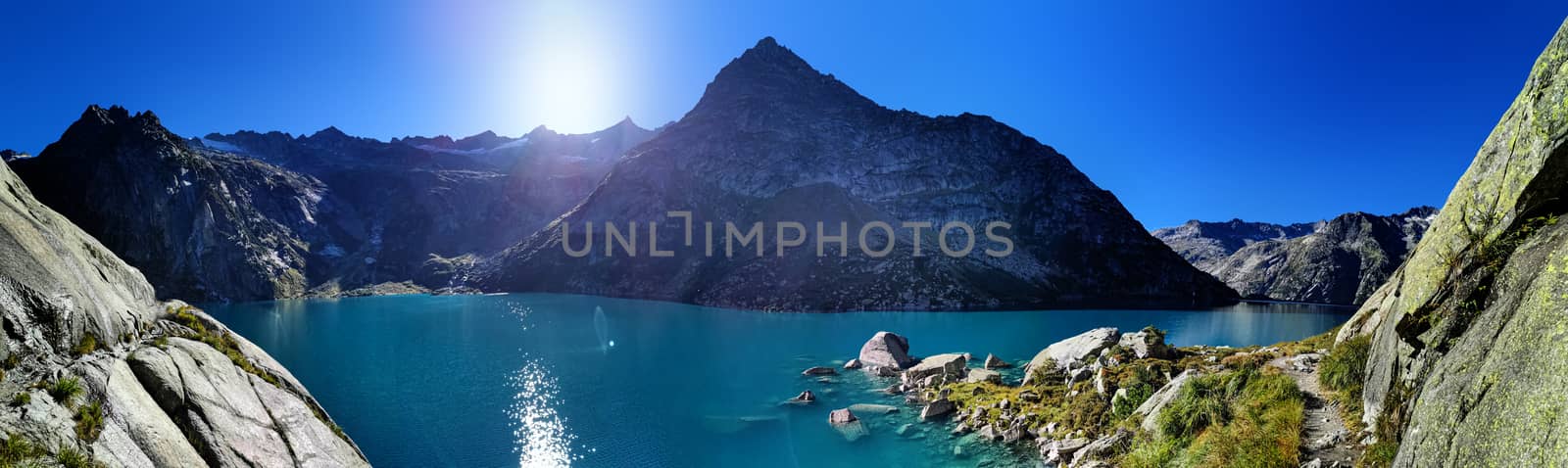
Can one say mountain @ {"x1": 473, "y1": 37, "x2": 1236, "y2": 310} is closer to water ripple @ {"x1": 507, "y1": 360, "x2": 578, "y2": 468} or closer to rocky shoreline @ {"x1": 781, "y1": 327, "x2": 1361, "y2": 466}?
water ripple @ {"x1": 507, "y1": 360, "x2": 578, "y2": 468}

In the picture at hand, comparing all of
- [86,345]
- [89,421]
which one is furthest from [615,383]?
[89,421]

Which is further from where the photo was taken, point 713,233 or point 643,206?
point 643,206

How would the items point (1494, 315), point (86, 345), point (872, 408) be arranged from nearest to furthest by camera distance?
1. point (1494, 315)
2. point (86, 345)
3. point (872, 408)

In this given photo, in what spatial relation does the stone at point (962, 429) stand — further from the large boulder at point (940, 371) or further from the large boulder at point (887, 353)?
the large boulder at point (887, 353)

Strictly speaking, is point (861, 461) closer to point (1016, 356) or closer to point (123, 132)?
point (1016, 356)

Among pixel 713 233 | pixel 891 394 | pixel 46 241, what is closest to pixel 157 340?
pixel 46 241

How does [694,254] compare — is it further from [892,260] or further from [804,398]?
[804,398]
